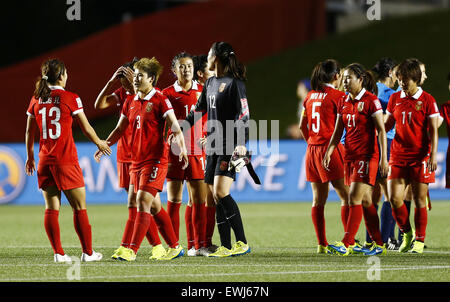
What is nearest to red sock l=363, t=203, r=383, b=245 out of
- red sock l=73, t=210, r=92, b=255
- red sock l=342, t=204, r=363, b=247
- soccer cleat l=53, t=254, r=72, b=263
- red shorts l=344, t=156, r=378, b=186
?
red sock l=342, t=204, r=363, b=247

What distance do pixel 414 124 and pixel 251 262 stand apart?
7.43 ft

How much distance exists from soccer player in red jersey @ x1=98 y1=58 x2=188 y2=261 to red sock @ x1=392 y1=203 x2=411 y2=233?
235 centimetres

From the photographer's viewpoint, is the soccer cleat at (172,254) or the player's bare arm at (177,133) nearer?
the player's bare arm at (177,133)

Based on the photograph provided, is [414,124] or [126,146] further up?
[414,124]

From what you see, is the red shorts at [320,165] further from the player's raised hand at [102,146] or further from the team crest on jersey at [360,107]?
the player's raised hand at [102,146]

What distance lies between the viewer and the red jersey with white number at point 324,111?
9117 millimetres

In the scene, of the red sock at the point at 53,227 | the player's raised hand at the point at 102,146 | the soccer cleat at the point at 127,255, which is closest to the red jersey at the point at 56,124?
the player's raised hand at the point at 102,146

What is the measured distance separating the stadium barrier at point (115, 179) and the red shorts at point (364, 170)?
818cm

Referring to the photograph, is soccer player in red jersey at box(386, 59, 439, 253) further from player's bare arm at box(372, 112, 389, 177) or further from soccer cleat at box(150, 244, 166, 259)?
soccer cleat at box(150, 244, 166, 259)

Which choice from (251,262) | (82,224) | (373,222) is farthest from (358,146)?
(82,224)

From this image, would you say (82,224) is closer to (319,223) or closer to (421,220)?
(319,223)

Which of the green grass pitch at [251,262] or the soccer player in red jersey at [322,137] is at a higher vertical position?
the soccer player in red jersey at [322,137]

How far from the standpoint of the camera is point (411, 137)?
356 inches

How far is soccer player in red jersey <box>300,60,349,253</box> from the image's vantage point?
910cm
